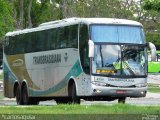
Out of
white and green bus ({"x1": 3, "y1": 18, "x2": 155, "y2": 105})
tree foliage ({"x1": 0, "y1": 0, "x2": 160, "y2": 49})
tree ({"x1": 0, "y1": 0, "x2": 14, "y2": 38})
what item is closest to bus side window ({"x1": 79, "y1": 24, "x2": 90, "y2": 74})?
white and green bus ({"x1": 3, "y1": 18, "x2": 155, "y2": 105})

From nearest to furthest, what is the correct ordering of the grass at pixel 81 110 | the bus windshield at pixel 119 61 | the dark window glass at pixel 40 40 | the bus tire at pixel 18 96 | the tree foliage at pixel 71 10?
the grass at pixel 81 110, the bus windshield at pixel 119 61, the dark window glass at pixel 40 40, the bus tire at pixel 18 96, the tree foliage at pixel 71 10

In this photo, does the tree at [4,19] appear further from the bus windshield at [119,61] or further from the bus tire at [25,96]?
the bus windshield at [119,61]

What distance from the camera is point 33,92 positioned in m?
31.0

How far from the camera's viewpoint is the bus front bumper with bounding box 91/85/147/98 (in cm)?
2578

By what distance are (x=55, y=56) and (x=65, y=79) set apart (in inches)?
56.6

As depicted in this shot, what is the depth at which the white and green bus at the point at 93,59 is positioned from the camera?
84.6ft

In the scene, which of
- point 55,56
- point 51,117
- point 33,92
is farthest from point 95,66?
point 51,117

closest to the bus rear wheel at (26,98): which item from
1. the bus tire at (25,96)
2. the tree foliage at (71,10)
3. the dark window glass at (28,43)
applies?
the bus tire at (25,96)

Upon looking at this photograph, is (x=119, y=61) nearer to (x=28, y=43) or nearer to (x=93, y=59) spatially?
(x=93, y=59)

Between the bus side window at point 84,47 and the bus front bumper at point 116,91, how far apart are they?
2.72ft

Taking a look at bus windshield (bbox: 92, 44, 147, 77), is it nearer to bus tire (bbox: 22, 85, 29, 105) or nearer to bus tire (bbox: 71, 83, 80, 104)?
bus tire (bbox: 71, 83, 80, 104)

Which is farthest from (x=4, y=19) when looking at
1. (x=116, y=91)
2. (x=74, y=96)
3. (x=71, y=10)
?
(x=116, y=91)

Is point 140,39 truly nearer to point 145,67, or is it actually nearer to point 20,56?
point 145,67

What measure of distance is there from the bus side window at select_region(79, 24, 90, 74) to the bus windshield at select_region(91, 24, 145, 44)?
1.07 feet
